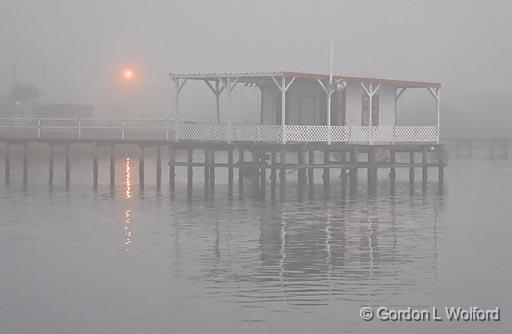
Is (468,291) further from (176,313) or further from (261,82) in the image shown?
(261,82)

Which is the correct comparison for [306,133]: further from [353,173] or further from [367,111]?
[367,111]

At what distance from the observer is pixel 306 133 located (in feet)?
135

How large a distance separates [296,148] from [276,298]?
22545 millimetres

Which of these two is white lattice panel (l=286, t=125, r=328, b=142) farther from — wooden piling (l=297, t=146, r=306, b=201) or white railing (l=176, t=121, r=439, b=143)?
wooden piling (l=297, t=146, r=306, b=201)

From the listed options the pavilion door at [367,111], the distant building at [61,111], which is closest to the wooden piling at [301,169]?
the pavilion door at [367,111]

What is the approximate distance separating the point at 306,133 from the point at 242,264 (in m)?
18.4

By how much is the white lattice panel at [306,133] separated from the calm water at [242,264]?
295 centimetres

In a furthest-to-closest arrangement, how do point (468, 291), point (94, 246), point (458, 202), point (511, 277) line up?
1. point (458, 202)
2. point (94, 246)
3. point (511, 277)
4. point (468, 291)

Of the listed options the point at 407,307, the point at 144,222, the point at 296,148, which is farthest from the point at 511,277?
the point at 296,148

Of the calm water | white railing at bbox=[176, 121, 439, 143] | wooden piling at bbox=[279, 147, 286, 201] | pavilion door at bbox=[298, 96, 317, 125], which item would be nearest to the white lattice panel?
white railing at bbox=[176, 121, 439, 143]

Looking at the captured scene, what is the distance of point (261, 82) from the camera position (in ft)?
148

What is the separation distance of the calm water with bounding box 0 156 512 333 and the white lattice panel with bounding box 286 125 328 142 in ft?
9.69

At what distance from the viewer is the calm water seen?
17656mm

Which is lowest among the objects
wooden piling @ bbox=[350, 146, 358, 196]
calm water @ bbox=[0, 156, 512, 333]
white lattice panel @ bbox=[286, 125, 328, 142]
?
calm water @ bbox=[0, 156, 512, 333]
